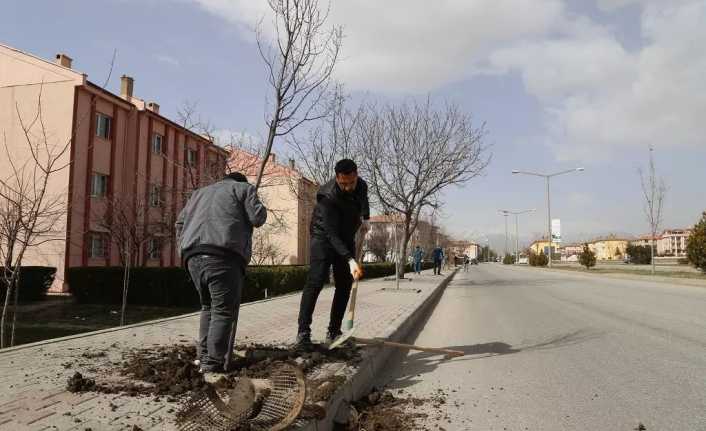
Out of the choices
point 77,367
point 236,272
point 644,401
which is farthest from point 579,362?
point 77,367

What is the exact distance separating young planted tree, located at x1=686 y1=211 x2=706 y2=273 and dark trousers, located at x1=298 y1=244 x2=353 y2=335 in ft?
79.3

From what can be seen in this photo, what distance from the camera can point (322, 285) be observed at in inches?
198

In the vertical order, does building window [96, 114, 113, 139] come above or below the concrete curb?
above

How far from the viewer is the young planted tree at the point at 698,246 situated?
23.5 meters

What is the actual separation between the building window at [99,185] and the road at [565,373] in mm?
18291

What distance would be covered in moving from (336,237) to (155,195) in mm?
19586

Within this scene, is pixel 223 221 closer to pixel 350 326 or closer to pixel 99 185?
pixel 350 326

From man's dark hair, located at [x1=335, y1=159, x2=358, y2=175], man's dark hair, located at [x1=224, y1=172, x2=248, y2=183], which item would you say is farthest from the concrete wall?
man's dark hair, located at [x1=224, y1=172, x2=248, y2=183]

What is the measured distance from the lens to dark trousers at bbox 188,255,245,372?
144 inches

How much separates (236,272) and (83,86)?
67.3ft

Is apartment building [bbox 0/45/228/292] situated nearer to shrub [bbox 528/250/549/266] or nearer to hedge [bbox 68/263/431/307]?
hedge [bbox 68/263/431/307]

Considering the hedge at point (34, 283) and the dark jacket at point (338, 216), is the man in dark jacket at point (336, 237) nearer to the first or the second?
the dark jacket at point (338, 216)

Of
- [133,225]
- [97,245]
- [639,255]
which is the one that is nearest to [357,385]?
[133,225]

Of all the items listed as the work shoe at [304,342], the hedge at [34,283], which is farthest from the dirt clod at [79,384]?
the hedge at [34,283]
